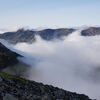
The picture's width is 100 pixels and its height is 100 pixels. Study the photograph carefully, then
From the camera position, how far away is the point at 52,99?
81625 millimetres

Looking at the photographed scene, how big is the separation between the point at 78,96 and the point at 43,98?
Result: 2218 cm

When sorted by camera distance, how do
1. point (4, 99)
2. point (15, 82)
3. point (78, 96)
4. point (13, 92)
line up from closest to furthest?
point (4, 99) < point (13, 92) < point (15, 82) < point (78, 96)

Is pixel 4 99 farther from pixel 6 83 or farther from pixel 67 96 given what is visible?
pixel 67 96

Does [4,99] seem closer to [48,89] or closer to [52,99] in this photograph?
[52,99]

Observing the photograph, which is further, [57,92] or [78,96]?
[78,96]

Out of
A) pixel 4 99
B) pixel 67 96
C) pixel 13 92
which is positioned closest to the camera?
pixel 4 99

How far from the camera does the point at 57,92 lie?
295ft

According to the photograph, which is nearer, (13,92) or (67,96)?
(13,92)

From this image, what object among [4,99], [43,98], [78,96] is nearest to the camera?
[4,99]

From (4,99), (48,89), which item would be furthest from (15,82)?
(4,99)

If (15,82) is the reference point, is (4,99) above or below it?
below

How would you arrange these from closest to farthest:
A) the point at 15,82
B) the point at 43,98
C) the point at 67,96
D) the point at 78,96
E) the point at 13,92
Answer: the point at 13,92 < the point at 43,98 < the point at 15,82 < the point at 67,96 < the point at 78,96

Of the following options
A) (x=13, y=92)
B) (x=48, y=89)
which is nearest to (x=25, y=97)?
(x=13, y=92)

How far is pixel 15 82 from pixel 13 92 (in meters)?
11.9
